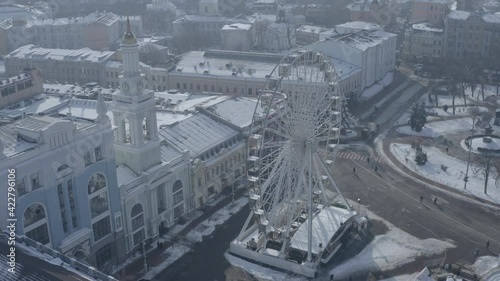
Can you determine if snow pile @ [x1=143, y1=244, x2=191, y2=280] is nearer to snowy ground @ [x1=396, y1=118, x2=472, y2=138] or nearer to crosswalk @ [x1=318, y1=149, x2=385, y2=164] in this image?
crosswalk @ [x1=318, y1=149, x2=385, y2=164]

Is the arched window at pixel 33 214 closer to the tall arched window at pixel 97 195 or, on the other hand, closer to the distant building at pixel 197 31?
the tall arched window at pixel 97 195

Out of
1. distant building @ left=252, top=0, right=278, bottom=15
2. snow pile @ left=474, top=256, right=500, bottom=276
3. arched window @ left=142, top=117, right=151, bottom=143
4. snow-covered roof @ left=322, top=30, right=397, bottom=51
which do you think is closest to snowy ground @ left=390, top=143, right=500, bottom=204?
snow pile @ left=474, top=256, right=500, bottom=276

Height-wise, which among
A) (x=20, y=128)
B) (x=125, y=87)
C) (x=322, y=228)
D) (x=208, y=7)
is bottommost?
(x=322, y=228)

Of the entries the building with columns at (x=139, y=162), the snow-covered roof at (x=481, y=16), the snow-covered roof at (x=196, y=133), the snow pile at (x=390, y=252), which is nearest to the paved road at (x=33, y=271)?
the building with columns at (x=139, y=162)

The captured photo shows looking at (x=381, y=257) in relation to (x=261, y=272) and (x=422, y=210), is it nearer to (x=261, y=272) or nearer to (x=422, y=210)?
(x=261, y=272)

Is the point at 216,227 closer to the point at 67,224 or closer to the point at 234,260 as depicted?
the point at 234,260

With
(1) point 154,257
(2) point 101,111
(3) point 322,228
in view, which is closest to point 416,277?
(3) point 322,228
